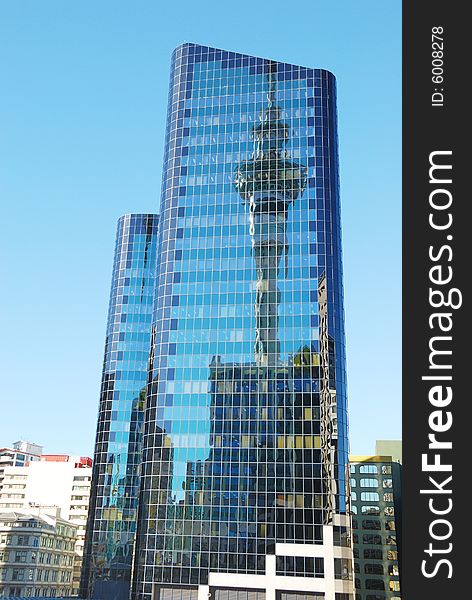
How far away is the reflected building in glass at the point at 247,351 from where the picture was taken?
9019 cm

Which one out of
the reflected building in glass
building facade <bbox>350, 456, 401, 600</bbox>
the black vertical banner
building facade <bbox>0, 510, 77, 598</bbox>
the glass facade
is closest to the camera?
the black vertical banner

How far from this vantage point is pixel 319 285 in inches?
3959

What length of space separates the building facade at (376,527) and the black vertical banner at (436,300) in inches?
6329

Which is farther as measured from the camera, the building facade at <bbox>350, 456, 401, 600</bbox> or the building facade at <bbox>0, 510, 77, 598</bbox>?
the building facade at <bbox>350, 456, 401, 600</bbox>

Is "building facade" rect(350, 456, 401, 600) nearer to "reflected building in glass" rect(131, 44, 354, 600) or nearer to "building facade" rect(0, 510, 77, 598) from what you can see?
"building facade" rect(0, 510, 77, 598)

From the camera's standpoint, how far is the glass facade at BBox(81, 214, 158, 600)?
133375mm

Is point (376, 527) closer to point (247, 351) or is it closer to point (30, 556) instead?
point (30, 556)

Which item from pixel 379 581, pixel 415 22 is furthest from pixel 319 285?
pixel 379 581

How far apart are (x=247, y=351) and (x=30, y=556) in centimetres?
10640

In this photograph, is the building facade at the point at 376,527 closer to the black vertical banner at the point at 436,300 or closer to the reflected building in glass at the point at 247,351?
the reflected building in glass at the point at 247,351

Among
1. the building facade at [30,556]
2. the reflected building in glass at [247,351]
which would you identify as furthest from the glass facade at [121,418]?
the building facade at [30,556]

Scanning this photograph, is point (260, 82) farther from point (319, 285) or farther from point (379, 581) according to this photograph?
point (379, 581)

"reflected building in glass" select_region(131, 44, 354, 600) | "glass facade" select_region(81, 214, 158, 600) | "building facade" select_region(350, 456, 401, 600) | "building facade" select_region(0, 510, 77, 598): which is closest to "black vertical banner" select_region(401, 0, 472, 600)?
"reflected building in glass" select_region(131, 44, 354, 600)

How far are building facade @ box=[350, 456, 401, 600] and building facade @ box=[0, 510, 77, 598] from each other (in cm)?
8026
